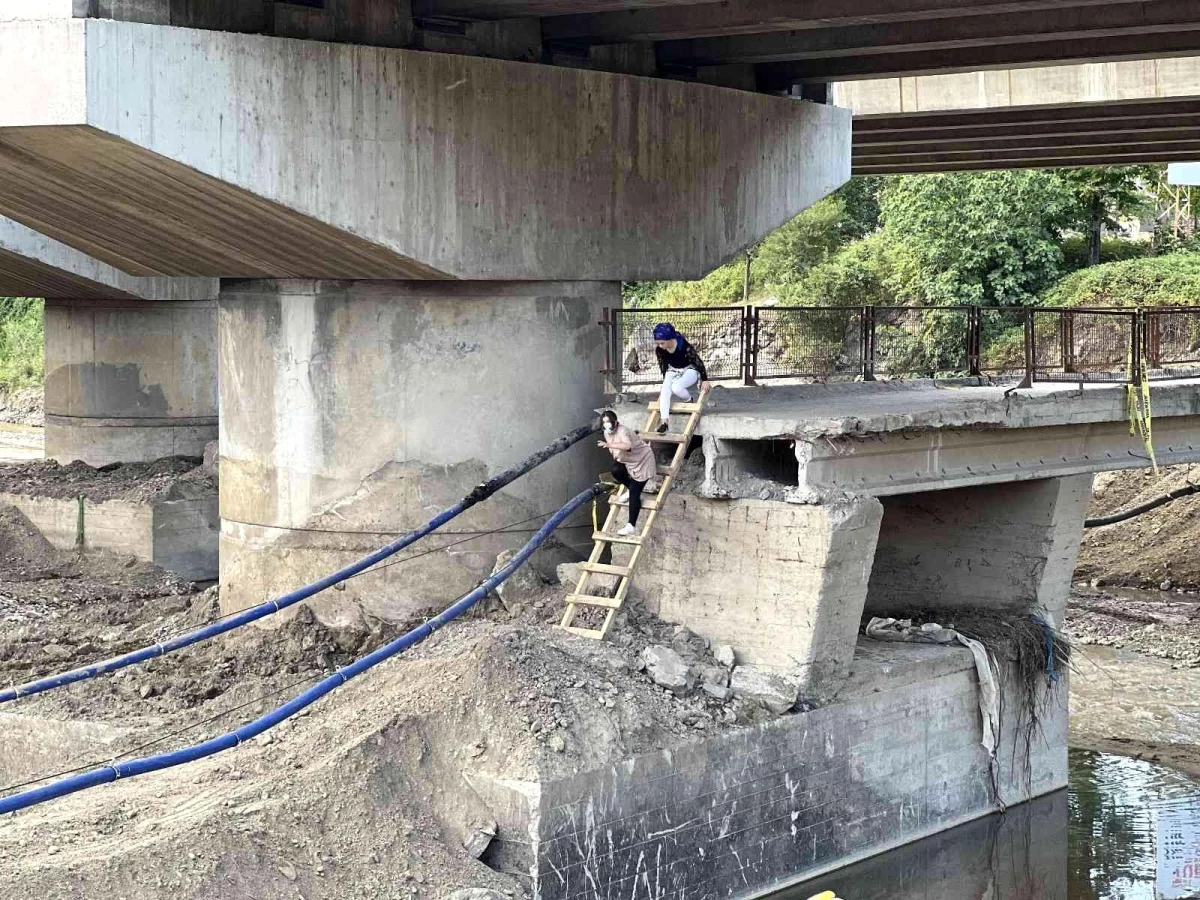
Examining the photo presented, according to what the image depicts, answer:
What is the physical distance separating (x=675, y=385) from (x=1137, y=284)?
25857mm

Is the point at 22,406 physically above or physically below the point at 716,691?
above

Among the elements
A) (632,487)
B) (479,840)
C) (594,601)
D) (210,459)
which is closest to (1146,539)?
(210,459)

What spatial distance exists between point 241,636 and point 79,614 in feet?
13.8

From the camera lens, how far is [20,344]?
55688 mm

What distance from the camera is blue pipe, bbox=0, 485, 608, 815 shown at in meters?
11.0

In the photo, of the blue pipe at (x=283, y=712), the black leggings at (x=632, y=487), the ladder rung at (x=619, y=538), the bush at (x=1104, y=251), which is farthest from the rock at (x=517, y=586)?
the bush at (x=1104, y=251)

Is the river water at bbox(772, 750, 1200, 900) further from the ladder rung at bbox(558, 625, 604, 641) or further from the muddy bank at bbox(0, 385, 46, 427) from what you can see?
the muddy bank at bbox(0, 385, 46, 427)

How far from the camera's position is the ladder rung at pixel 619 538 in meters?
15.1

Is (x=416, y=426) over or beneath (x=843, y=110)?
beneath

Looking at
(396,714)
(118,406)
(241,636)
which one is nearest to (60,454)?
(118,406)

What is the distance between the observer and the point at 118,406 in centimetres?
2670

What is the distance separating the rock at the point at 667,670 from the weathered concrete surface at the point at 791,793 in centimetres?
64

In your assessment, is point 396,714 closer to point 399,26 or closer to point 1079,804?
point 399,26

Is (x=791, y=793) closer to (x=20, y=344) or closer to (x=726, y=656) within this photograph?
(x=726, y=656)
